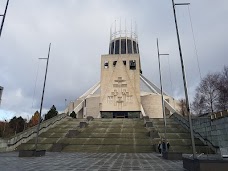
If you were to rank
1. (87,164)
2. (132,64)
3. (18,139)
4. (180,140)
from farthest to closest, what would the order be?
(132,64) → (18,139) → (180,140) → (87,164)

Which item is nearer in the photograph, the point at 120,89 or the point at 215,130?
the point at 215,130

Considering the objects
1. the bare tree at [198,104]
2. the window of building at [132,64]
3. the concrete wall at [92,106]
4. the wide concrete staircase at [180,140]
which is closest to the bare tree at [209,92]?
the bare tree at [198,104]

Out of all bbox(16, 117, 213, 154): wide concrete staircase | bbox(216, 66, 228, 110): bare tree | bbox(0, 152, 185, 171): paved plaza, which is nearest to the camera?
bbox(0, 152, 185, 171): paved plaza

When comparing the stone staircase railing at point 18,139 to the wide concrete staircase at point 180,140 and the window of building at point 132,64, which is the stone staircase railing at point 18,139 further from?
the window of building at point 132,64

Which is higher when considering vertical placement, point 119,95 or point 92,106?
Answer: point 92,106

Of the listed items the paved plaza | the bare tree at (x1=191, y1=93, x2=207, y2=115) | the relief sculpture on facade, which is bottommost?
the paved plaza

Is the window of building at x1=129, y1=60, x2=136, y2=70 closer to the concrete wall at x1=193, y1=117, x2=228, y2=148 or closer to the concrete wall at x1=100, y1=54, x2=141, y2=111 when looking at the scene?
the concrete wall at x1=100, y1=54, x2=141, y2=111

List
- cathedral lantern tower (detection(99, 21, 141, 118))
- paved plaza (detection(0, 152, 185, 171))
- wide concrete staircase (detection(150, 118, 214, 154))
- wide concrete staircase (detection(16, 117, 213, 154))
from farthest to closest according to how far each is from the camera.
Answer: cathedral lantern tower (detection(99, 21, 141, 118)) < wide concrete staircase (detection(16, 117, 213, 154)) < wide concrete staircase (detection(150, 118, 214, 154)) < paved plaza (detection(0, 152, 185, 171))

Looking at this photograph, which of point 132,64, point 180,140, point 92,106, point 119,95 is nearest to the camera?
point 180,140

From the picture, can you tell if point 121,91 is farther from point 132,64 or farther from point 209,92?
point 209,92

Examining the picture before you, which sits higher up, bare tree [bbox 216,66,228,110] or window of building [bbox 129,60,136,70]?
window of building [bbox 129,60,136,70]

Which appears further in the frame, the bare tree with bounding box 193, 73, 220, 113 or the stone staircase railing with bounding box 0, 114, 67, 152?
the bare tree with bounding box 193, 73, 220, 113

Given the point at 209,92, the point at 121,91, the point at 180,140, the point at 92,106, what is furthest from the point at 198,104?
the point at 92,106

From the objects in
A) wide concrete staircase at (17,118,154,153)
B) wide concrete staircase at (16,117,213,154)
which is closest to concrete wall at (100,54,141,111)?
wide concrete staircase at (16,117,213,154)
